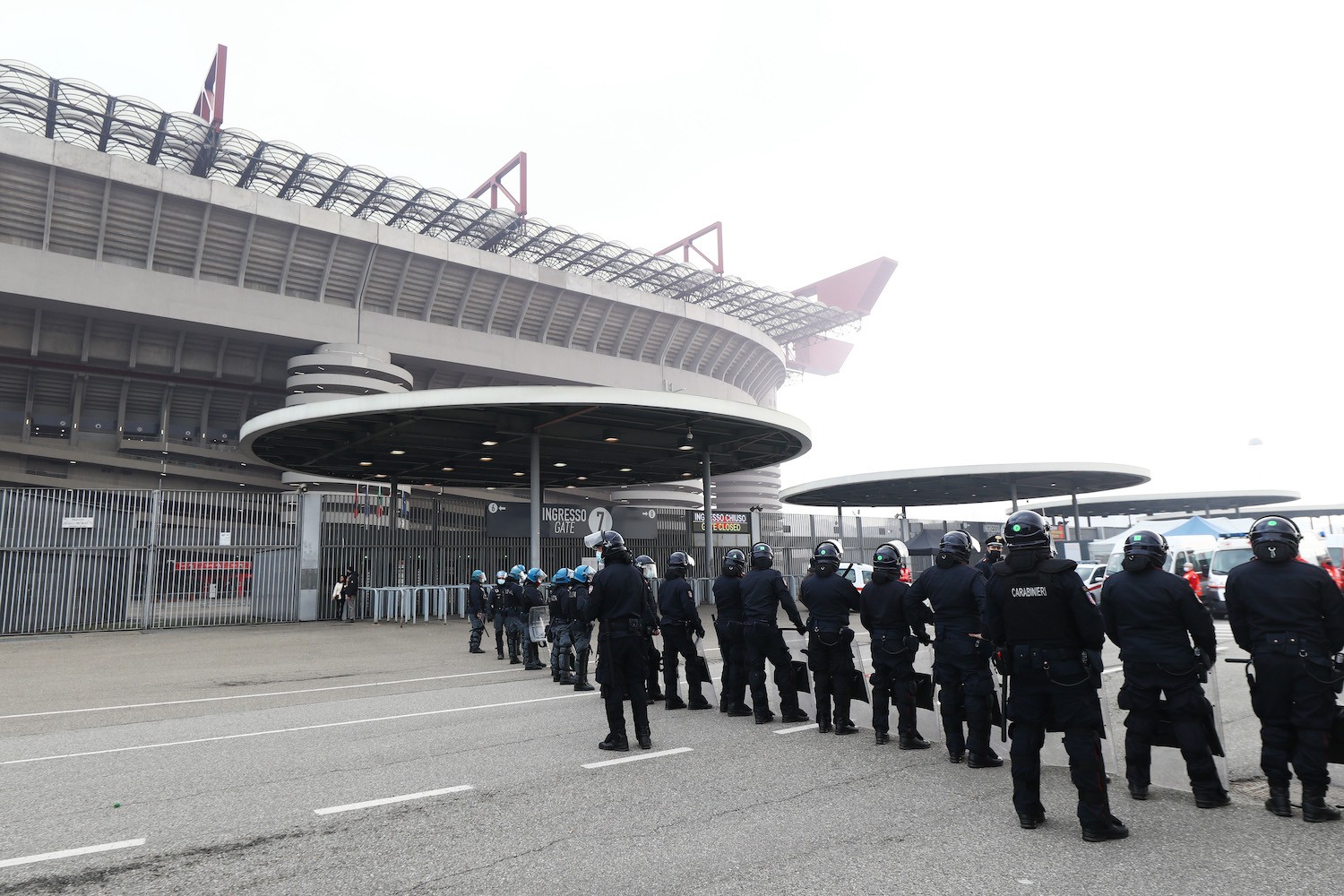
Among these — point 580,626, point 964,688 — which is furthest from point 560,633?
point 964,688

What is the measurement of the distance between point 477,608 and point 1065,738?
13524 millimetres

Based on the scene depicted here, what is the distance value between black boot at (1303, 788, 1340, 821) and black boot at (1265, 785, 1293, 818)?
9 cm

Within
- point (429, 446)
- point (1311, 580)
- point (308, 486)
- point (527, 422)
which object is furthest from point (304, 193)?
point (1311, 580)

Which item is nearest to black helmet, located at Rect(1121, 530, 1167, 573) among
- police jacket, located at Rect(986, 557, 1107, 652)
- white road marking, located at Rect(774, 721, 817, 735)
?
police jacket, located at Rect(986, 557, 1107, 652)

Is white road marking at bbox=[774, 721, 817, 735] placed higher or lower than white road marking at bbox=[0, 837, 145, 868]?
lower

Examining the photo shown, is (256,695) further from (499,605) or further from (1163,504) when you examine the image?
(1163,504)

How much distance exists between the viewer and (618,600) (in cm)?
777

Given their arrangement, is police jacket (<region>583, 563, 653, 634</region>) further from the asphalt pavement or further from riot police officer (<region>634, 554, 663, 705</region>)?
the asphalt pavement

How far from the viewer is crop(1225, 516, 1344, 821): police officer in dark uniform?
198 inches

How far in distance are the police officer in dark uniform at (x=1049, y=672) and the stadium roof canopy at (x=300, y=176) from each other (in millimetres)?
42610

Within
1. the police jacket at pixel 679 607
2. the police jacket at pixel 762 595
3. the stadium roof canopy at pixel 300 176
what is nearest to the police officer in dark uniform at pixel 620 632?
the police jacket at pixel 762 595

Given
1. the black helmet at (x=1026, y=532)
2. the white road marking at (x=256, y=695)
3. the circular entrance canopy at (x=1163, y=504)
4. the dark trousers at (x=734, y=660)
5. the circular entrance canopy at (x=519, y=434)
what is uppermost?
the circular entrance canopy at (x=519, y=434)

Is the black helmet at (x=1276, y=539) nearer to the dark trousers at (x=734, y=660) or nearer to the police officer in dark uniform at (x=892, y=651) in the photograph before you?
the police officer in dark uniform at (x=892, y=651)

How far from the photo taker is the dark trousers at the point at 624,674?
24.4 feet
